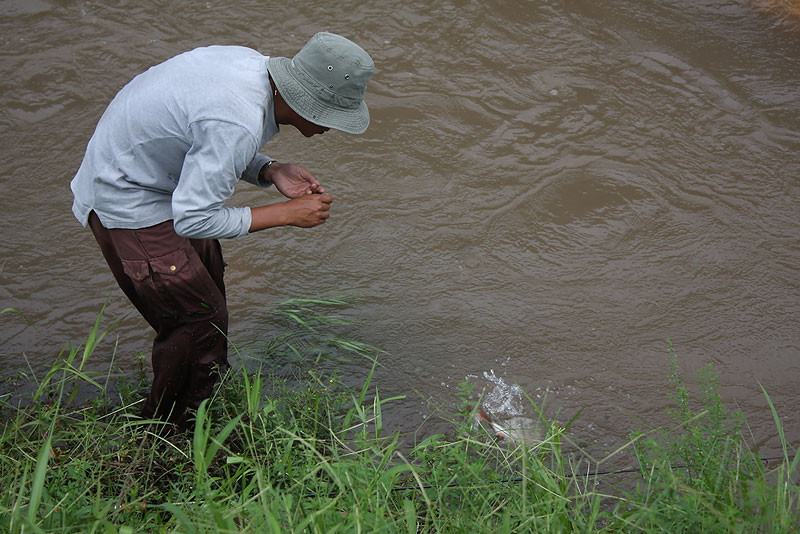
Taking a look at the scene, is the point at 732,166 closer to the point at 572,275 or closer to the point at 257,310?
the point at 572,275

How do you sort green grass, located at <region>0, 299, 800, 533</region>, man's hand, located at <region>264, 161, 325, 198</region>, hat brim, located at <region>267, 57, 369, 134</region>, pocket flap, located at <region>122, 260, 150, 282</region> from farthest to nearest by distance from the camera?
man's hand, located at <region>264, 161, 325, 198</region>, pocket flap, located at <region>122, 260, 150, 282</region>, hat brim, located at <region>267, 57, 369, 134</region>, green grass, located at <region>0, 299, 800, 533</region>

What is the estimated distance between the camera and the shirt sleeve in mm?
2256

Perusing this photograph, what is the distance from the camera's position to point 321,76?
2.42m

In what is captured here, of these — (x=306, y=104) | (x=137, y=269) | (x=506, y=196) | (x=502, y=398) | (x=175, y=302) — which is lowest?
(x=502, y=398)

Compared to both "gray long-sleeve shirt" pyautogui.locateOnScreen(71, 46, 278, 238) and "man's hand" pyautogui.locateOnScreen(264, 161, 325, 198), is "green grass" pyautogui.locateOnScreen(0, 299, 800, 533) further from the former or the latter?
"man's hand" pyautogui.locateOnScreen(264, 161, 325, 198)

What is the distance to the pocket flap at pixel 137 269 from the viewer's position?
2.58 meters

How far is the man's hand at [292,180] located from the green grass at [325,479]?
732 millimetres

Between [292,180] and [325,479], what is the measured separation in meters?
1.18

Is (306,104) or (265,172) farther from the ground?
(306,104)

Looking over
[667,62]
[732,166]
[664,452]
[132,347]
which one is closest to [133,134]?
[132,347]

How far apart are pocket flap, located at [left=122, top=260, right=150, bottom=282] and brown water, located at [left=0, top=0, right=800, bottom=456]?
1.12 metres

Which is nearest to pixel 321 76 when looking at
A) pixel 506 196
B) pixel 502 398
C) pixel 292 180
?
pixel 292 180

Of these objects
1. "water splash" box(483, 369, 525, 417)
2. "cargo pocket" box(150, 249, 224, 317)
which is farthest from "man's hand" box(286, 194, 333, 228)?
"water splash" box(483, 369, 525, 417)

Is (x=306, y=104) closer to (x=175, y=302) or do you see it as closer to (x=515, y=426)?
(x=175, y=302)
